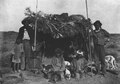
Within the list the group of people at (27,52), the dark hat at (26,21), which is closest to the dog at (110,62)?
the group of people at (27,52)

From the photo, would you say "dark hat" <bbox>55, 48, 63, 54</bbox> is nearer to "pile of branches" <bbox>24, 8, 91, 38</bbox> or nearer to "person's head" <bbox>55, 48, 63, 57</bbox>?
"person's head" <bbox>55, 48, 63, 57</bbox>

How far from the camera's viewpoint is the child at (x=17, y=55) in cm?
720

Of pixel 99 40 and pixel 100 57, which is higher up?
pixel 99 40

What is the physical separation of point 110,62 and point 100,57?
31 cm

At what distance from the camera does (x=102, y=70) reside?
306 inches

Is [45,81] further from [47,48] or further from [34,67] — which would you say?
[47,48]

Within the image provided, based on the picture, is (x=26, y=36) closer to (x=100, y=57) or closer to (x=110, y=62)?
(x=100, y=57)

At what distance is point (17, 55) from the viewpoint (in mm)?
7379

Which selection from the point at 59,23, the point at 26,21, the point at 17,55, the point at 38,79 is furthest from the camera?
the point at 59,23

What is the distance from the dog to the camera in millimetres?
8055

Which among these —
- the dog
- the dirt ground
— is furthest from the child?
the dog

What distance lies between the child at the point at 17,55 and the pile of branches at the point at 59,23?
0.60 m

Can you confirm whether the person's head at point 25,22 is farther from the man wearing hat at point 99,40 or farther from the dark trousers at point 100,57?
the dark trousers at point 100,57

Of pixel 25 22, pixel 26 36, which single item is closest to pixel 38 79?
pixel 26 36
